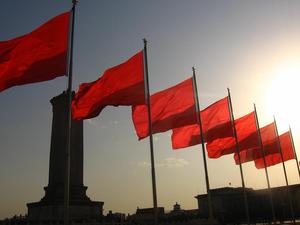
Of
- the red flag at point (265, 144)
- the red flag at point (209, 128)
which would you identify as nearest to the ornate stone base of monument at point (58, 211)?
the red flag at point (265, 144)

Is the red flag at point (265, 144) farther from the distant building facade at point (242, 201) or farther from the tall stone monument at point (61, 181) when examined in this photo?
the distant building facade at point (242, 201)

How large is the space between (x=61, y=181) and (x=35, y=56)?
3473 centimetres

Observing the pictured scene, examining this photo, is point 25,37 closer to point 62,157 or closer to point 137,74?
point 137,74

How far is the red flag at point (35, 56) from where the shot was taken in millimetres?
13375

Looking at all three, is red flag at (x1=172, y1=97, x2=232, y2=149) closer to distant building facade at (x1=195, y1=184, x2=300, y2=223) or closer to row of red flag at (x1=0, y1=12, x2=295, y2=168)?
row of red flag at (x1=0, y1=12, x2=295, y2=168)

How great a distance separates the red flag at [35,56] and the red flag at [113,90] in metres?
2.30

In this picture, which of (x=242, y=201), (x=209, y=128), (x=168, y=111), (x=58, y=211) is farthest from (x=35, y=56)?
(x=242, y=201)

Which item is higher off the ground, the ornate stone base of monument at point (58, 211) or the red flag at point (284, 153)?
the red flag at point (284, 153)

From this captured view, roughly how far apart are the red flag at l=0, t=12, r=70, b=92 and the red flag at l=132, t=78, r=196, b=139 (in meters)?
5.78

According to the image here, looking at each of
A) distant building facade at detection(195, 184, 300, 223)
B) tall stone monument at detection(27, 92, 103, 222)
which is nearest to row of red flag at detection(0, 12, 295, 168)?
tall stone monument at detection(27, 92, 103, 222)

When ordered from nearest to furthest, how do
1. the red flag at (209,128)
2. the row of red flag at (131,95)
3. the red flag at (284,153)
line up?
the row of red flag at (131,95)
the red flag at (209,128)
the red flag at (284,153)

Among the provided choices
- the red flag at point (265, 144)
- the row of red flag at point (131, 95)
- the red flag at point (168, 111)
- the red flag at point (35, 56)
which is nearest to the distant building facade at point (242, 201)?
the red flag at point (265, 144)

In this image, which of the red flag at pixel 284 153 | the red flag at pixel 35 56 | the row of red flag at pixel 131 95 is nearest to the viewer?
the red flag at pixel 35 56

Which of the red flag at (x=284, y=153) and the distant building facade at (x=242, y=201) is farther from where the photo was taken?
the distant building facade at (x=242, y=201)
